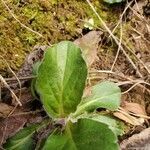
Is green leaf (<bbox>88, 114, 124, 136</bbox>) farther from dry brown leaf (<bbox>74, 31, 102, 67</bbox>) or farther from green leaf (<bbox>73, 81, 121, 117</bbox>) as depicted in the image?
dry brown leaf (<bbox>74, 31, 102, 67</bbox>)

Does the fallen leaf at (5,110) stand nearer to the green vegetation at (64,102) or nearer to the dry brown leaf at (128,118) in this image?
the green vegetation at (64,102)

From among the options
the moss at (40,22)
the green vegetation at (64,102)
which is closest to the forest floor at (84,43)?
the moss at (40,22)

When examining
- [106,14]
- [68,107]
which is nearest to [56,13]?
[106,14]

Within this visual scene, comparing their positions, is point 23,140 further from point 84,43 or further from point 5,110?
point 84,43

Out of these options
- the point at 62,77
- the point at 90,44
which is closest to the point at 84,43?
the point at 90,44

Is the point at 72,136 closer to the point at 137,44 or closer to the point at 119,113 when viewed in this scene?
the point at 119,113

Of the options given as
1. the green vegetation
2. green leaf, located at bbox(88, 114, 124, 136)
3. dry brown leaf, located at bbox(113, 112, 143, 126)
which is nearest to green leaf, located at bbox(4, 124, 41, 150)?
the green vegetation
